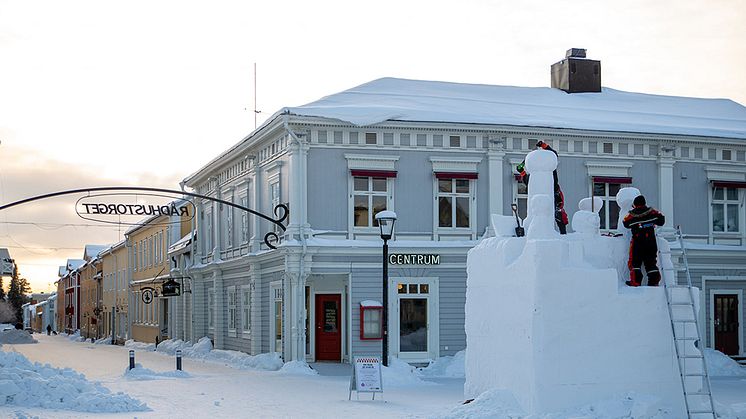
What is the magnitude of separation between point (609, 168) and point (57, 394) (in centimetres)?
1919

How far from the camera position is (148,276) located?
59.4m

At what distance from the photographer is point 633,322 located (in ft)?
48.7

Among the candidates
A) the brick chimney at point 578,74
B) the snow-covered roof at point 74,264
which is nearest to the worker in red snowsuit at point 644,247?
the brick chimney at point 578,74

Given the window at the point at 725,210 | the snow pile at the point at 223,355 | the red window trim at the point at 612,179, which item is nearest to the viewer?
the snow pile at the point at 223,355

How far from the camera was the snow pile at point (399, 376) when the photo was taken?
24.6 meters

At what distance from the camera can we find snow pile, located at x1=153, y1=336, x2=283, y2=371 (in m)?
31.3

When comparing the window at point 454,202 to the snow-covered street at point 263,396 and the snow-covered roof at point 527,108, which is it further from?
the snow-covered street at point 263,396

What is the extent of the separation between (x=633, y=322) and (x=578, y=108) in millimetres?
21482

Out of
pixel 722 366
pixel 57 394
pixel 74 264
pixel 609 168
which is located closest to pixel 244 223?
pixel 609 168

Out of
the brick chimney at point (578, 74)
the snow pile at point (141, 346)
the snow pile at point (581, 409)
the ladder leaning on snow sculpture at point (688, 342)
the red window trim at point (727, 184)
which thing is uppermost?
the brick chimney at point (578, 74)

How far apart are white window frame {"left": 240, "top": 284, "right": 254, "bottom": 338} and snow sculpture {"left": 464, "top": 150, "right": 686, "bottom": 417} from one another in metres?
21.0

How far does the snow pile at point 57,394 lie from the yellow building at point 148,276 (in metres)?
30.1

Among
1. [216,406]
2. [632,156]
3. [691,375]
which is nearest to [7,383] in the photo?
[216,406]

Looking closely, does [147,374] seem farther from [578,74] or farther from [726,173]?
[578,74]
